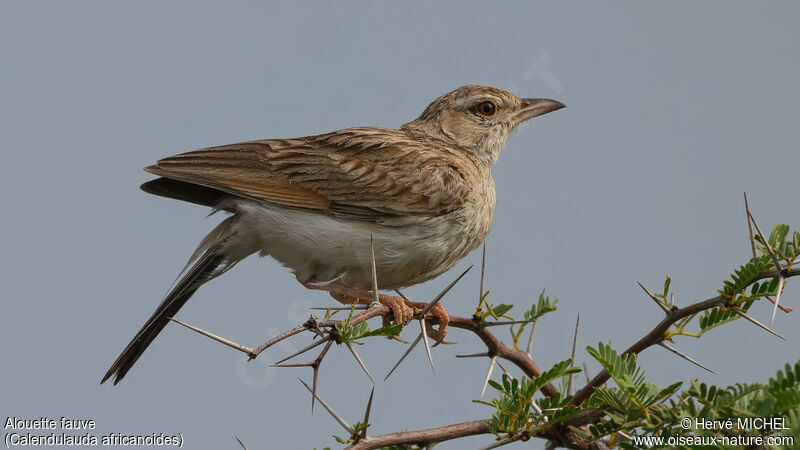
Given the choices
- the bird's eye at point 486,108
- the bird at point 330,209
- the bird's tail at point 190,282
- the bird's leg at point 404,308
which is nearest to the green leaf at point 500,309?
the bird's leg at point 404,308

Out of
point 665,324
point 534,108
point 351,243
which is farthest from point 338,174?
point 665,324

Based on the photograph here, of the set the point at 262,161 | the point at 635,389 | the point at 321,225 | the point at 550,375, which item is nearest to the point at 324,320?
the point at 550,375

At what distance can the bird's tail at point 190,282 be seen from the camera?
19.5 ft

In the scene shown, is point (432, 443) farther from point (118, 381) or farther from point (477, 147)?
point (477, 147)

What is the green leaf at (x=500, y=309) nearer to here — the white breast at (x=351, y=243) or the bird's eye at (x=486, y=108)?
the white breast at (x=351, y=243)

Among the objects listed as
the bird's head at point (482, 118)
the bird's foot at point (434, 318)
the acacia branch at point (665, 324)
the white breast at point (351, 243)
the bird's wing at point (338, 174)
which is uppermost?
the bird's head at point (482, 118)

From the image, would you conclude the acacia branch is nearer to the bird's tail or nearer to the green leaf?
the green leaf

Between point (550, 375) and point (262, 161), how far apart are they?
3051mm

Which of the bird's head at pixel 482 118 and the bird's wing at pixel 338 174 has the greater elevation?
the bird's head at pixel 482 118

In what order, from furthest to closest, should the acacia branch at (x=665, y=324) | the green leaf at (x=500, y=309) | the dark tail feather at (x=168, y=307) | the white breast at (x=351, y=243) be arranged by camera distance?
the dark tail feather at (x=168, y=307) → the white breast at (x=351, y=243) → the green leaf at (x=500, y=309) → the acacia branch at (x=665, y=324)

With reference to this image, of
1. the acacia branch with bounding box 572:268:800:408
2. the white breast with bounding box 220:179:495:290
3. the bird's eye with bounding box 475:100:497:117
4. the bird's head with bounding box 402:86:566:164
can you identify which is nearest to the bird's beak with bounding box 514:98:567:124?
the bird's head with bounding box 402:86:566:164

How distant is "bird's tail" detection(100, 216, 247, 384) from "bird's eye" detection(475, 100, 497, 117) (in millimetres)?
2267

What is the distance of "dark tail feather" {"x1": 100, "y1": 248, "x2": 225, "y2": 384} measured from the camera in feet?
19.4

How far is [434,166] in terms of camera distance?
20.6ft
